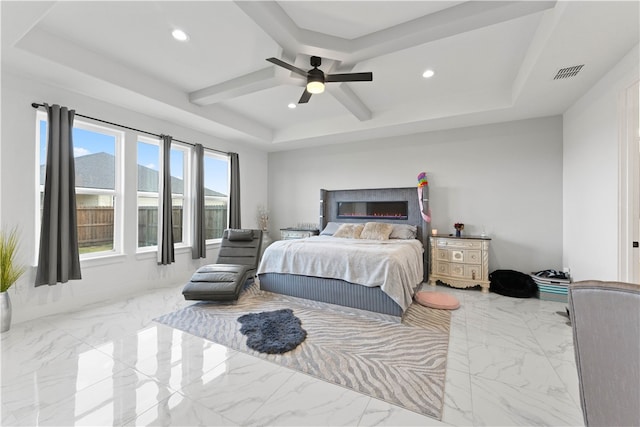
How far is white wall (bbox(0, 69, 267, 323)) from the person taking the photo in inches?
108

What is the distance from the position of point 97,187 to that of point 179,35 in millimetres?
2360

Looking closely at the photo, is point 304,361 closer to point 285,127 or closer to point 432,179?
point 432,179

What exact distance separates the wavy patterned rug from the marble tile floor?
0.09 metres

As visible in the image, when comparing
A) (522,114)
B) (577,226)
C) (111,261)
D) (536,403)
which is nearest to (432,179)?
(522,114)

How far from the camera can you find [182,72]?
10.5ft

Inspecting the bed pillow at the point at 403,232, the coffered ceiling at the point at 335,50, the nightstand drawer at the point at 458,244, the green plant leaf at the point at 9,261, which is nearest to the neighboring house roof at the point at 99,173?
the green plant leaf at the point at 9,261

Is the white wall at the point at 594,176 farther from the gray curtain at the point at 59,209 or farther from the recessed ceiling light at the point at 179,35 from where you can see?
the gray curtain at the point at 59,209

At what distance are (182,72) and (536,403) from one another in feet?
14.8

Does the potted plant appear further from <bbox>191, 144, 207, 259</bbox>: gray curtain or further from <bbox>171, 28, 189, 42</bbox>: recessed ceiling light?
<bbox>171, 28, 189, 42</bbox>: recessed ceiling light

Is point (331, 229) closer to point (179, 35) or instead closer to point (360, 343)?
point (360, 343)

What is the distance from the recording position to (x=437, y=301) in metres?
3.27

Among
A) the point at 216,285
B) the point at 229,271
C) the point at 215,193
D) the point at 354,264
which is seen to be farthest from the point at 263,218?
the point at 354,264

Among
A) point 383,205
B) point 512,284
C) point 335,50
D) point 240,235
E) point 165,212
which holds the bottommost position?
point 512,284

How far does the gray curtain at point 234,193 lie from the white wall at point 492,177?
2.15 m
